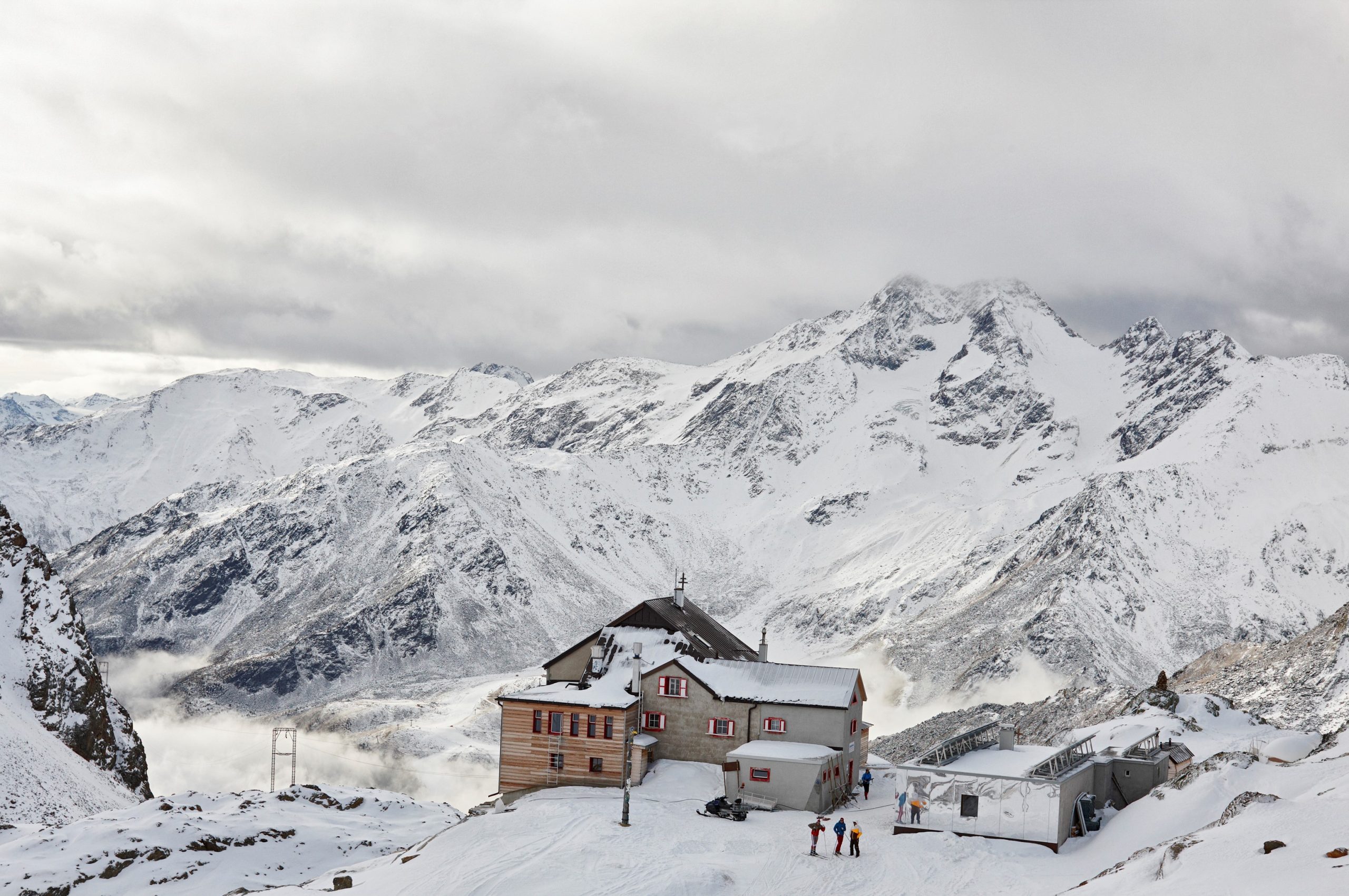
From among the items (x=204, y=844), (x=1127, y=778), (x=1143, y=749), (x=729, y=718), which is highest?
(x=1143, y=749)

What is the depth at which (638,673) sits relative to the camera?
206ft

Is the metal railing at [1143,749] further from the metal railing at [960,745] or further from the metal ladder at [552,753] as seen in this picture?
the metal ladder at [552,753]

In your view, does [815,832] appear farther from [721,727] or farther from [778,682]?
[778,682]

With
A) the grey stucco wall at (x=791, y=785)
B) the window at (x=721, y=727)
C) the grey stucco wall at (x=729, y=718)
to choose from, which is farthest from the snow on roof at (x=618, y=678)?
the grey stucco wall at (x=791, y=785)

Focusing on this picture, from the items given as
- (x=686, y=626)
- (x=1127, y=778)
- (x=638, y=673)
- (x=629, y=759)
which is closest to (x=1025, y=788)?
(x=1127, y=778)

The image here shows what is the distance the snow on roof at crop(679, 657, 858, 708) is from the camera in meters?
59.9

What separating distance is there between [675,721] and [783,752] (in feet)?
26.3

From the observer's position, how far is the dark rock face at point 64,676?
9688cm

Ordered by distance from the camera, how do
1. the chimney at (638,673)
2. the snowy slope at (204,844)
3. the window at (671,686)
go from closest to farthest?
the snowy slope at (204,844)
the window at (671,686)
the chimney at (638,673)

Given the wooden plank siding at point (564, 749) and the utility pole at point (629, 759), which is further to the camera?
the wooden plank siding at point (564, 749)

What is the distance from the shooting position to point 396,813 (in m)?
80.1

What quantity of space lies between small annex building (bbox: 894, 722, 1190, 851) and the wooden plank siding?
16654 mm

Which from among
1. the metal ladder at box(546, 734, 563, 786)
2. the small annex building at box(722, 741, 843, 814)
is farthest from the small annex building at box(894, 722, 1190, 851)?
the metal ladder at box(546, 734, 563, 786)

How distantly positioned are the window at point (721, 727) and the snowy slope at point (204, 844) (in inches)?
926
